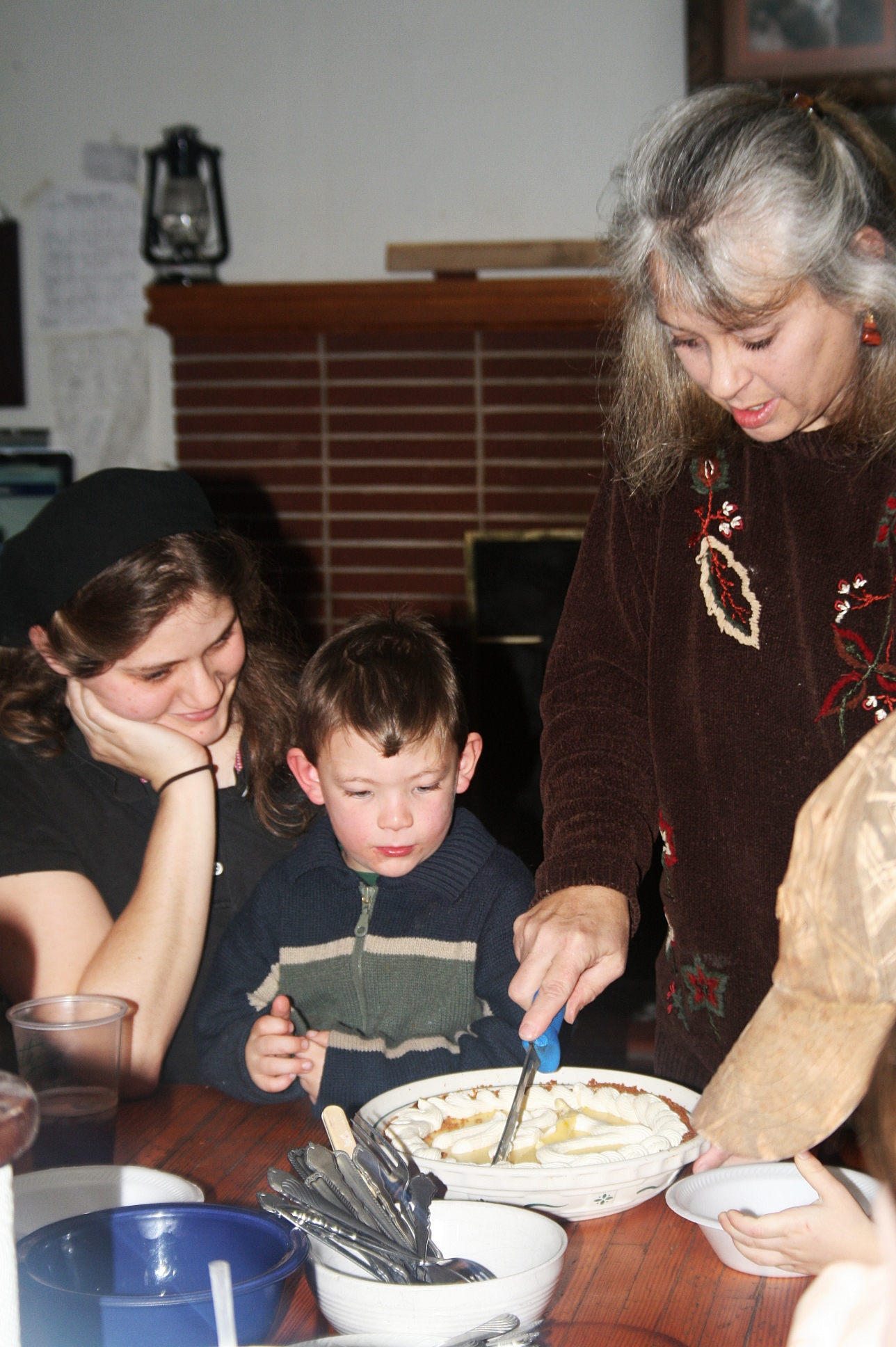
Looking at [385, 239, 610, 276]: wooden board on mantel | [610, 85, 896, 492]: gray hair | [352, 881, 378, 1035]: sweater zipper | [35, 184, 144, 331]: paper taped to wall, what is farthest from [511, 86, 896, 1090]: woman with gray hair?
[35, 184, 144, 331]: paper taped to wall

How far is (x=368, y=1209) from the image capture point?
31.4 inches

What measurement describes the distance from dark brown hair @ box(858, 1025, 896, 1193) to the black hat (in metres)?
1.27

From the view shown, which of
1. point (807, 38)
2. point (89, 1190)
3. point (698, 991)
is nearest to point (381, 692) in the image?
point (698, 991)

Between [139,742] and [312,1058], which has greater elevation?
[139,742]

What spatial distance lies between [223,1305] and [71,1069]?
19.5 inches

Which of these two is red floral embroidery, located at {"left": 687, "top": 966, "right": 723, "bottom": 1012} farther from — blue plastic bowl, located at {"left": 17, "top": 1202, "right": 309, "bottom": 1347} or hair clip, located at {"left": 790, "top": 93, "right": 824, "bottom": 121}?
hair clip, located at {"left": 790, "top": 93, "right": 824, "bottom": 121}

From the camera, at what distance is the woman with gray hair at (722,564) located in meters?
1.00

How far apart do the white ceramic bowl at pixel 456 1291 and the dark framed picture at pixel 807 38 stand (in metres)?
2.97

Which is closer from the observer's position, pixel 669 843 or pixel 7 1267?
pixel 7 1267

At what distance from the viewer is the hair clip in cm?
102

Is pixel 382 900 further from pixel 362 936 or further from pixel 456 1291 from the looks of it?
pixel 456 1291

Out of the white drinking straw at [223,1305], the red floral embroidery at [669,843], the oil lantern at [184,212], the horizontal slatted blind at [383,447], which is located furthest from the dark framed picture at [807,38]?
the white drinking straw at [223,1305]

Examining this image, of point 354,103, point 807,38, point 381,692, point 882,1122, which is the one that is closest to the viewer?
point 882,1122

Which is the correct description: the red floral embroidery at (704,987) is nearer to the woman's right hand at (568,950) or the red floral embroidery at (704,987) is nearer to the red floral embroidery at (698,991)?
the red floral embroidery at (698,991)
